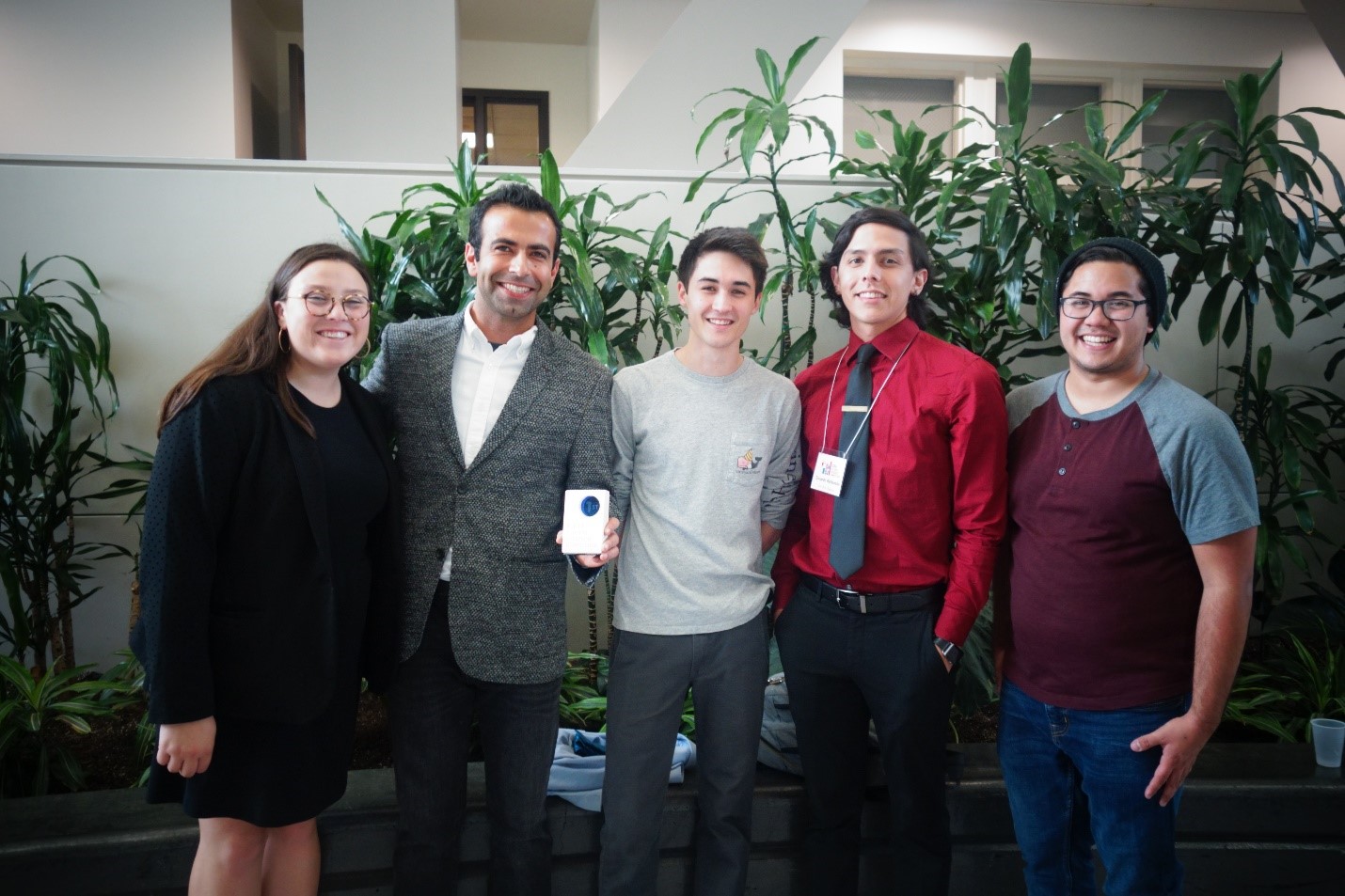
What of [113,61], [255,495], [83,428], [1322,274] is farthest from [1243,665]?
[113,61]

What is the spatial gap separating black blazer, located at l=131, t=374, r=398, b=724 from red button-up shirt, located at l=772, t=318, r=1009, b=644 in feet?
3.30

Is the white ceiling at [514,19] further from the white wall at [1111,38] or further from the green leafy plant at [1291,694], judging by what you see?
the green leafy plant at [1291,694]

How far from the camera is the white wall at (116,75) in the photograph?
5609mm

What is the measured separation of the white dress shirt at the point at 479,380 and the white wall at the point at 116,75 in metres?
5.26

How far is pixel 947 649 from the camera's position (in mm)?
1593

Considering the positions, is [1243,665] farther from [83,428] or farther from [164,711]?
[83,428]

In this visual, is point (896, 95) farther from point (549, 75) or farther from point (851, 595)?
point (851, 595)

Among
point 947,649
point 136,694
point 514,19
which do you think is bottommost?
point 136,694

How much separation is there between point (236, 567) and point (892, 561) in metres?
1.22

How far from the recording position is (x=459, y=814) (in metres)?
1.63

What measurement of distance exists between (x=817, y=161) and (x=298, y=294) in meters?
4.75

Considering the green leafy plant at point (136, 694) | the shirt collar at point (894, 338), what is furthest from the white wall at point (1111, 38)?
the green leafy plant at point (136, 694)

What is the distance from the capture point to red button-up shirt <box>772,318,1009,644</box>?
159 cm

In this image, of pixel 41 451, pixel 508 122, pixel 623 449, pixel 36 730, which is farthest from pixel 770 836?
pixel 508 122
